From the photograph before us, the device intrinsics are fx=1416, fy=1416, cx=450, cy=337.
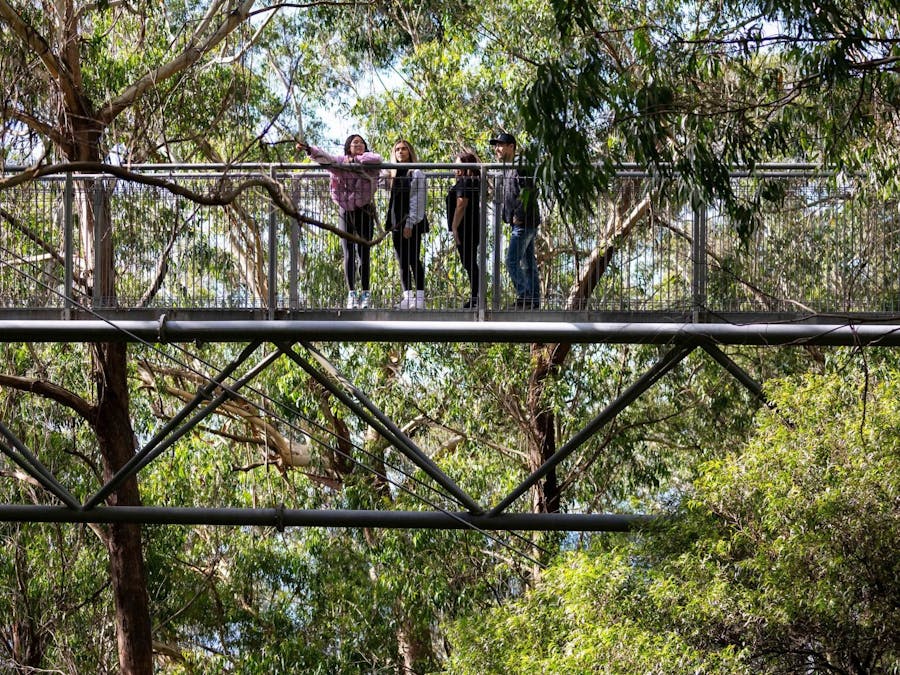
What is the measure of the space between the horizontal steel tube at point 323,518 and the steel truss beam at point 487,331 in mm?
1451

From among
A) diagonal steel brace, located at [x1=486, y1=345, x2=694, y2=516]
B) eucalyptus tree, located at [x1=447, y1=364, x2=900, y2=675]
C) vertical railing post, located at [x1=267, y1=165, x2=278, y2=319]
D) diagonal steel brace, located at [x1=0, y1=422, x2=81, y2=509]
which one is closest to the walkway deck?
vertical railing post, located at [x1=267, y1=165, x2=278, y2=319]

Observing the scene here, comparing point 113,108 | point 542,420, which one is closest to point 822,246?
point 113,108

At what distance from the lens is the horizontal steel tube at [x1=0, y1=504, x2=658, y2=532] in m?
10.2

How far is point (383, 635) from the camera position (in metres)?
15.2

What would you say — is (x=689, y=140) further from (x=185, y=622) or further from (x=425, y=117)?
(x=185, y=622)

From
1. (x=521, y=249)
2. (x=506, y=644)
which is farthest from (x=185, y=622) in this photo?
(x=521, y=249)

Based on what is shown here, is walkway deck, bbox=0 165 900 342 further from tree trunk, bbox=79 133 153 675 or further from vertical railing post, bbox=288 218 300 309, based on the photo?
tree trunk, bbox=79 133 153 675

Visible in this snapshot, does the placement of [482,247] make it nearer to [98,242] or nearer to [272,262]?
[272,262]

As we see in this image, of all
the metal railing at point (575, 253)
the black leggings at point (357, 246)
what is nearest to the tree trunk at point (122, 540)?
the metal railing at point (575, 253)

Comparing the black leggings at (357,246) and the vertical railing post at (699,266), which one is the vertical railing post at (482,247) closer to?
the black leggings at (357,246)

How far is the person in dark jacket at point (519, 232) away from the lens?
380 inches

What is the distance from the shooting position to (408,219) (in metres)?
9.67

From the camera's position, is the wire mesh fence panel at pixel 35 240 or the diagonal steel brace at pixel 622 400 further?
the wire mesh fence panel at pixel 35 240

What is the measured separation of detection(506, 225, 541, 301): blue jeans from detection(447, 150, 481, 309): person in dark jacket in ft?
0.81
